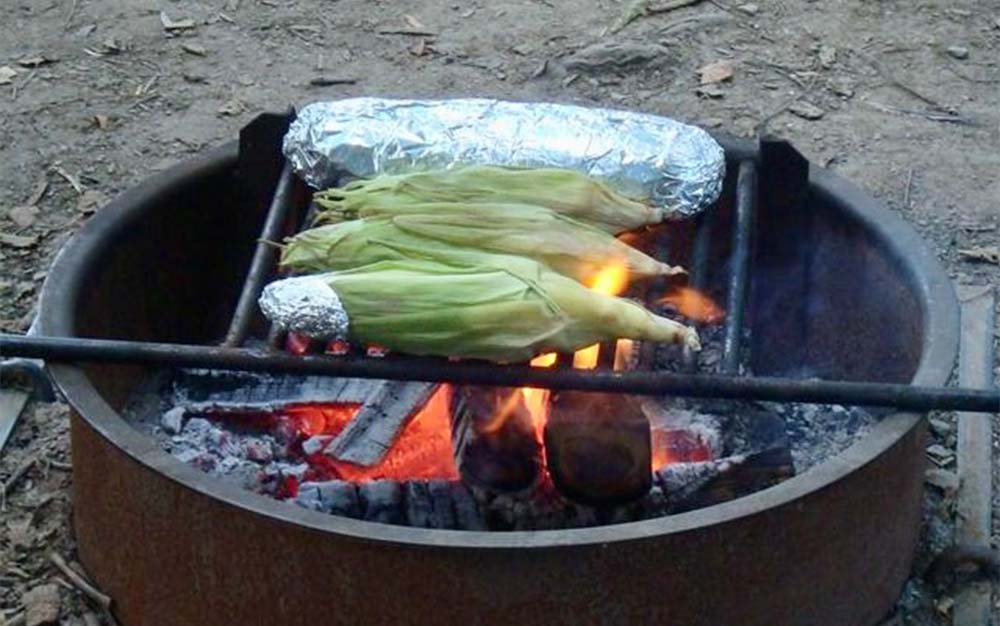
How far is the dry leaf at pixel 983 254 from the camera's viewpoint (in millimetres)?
4758

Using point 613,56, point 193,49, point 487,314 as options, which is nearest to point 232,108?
point 193,49

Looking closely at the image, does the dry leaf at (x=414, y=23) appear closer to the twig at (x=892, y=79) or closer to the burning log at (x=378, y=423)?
the twig at (x=892, y=79)

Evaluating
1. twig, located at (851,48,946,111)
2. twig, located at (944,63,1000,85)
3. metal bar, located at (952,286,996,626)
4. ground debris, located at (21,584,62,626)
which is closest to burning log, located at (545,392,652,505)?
metal bar, located at (952,286,996,626)

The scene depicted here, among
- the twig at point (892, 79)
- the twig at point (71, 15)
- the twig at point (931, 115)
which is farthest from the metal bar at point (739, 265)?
the twig at point (71, 15)

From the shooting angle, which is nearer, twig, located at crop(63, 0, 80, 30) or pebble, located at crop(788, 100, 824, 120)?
pebble, located at crop(788, 100, 824, 120)

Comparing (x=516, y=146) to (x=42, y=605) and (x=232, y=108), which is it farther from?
(x=232, y=108)

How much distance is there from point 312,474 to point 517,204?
29.2 inches

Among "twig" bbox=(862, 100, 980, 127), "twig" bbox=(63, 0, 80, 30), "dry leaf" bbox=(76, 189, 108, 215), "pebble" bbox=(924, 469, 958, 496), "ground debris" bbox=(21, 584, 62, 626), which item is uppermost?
"twig" bbox=(862, 100, 980, 127)

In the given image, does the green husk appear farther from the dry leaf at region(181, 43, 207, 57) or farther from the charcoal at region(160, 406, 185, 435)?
the dry leaf at region(181, 43, 207, 57)

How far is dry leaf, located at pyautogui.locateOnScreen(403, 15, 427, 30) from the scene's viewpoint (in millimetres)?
6000

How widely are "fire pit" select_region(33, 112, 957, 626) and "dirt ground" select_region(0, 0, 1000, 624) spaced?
1.04 metres

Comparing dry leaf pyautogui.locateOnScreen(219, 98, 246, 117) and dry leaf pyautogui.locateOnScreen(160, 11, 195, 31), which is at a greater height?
dry leaf pyautogui.locateOnScreen(160, 11, 195, 31)

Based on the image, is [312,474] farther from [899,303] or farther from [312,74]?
[312,74]

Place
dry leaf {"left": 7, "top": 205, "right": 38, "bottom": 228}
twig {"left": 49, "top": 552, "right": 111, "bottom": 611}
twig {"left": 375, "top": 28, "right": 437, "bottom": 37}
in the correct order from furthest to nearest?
twig {"left": 375, "top": 28, "right": 437, "bottom": 37} < dry leaf {"left": 7, "top": 205, "right": 38, "bottom": 228} < twig {"left": 49, "top": 552, "right": 111, "bottom": 611}
